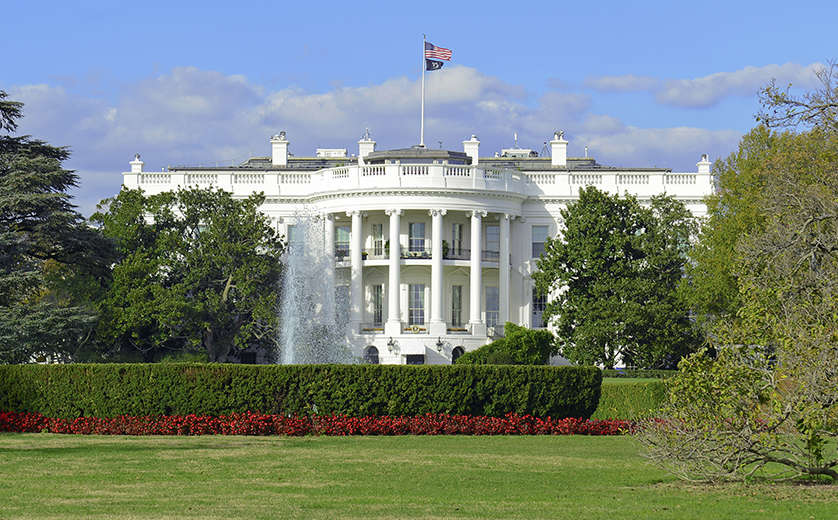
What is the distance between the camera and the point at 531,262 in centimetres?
5666

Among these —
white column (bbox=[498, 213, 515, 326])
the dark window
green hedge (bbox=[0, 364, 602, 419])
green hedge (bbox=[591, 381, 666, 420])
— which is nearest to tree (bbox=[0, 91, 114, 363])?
green hedge (bbox=[0, 364, 602, 419])

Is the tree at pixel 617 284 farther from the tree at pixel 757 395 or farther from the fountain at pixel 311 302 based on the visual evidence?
the tree at pixel 757 395

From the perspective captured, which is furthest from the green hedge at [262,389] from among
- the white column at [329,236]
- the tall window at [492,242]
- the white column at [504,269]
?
the tall window at [492,242]

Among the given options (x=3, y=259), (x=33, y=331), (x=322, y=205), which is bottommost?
(x=33, y=331)

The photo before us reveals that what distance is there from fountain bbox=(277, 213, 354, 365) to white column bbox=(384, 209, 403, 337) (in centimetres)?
237

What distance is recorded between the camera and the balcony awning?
5047 centimetres

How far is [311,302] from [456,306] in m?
9.82

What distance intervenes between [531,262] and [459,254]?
14.9 feet

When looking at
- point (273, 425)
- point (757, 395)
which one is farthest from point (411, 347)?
point (757, 395)

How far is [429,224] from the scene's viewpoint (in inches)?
2148

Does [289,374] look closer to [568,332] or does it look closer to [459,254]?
[568,332]

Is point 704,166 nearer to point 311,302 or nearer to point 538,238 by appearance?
point 538,238

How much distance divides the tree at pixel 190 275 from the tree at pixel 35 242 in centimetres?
838

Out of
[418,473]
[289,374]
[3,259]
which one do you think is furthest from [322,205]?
[418,473]
